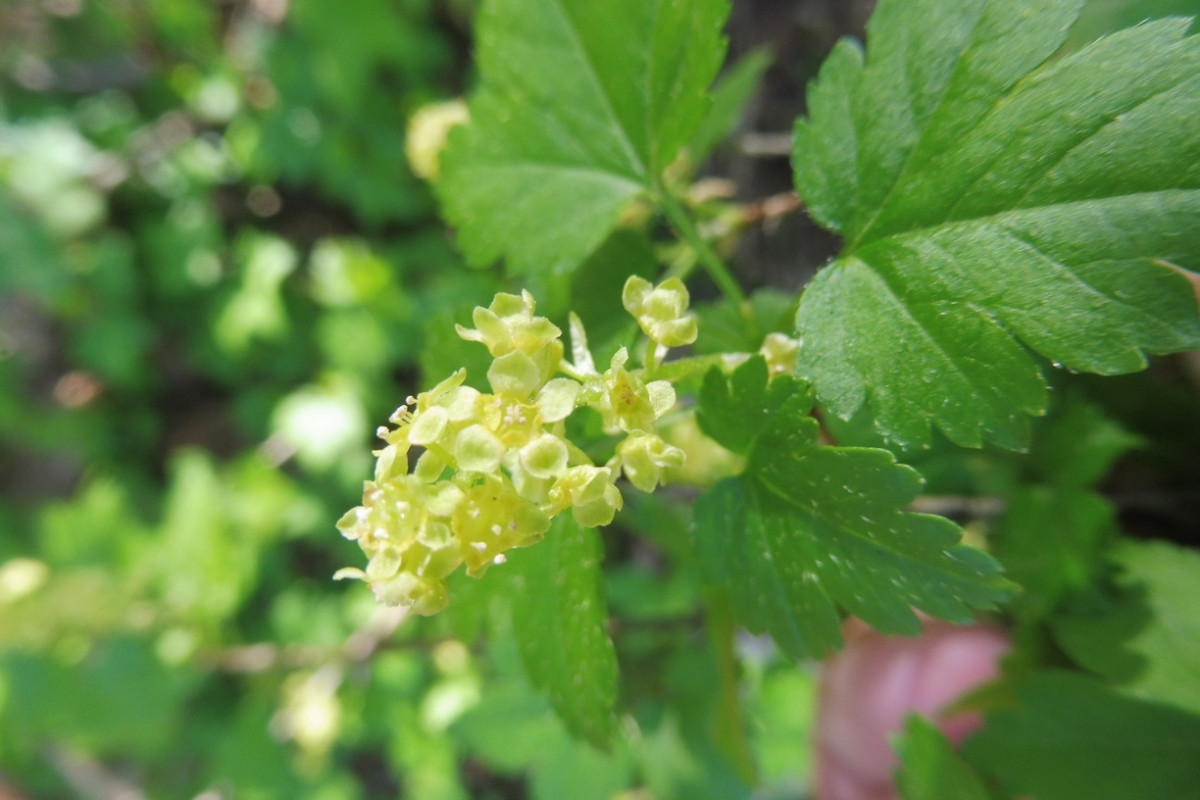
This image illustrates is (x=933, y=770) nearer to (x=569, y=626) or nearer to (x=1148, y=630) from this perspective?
(x=1148, y=630)

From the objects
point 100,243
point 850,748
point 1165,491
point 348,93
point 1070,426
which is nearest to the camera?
point 1070,426

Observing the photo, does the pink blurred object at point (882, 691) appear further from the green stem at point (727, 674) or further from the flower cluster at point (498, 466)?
the flower cluster at point (498, 466)

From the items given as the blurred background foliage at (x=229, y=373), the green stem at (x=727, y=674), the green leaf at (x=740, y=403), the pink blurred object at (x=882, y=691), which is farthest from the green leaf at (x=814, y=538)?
the blurred background foliage at (x=229, y=373)

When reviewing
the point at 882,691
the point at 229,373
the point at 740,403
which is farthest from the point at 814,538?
the point at 229,373

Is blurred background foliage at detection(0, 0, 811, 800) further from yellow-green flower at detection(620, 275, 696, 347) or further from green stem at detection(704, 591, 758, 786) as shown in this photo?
yellow-green flower at detection(620, 275, 696, 347)

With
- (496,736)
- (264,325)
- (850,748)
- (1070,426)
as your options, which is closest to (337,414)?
(264,325)

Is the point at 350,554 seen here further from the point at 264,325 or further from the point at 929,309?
the point at 929,309

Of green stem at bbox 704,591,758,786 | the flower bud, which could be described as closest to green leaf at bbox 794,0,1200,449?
the flower bud
